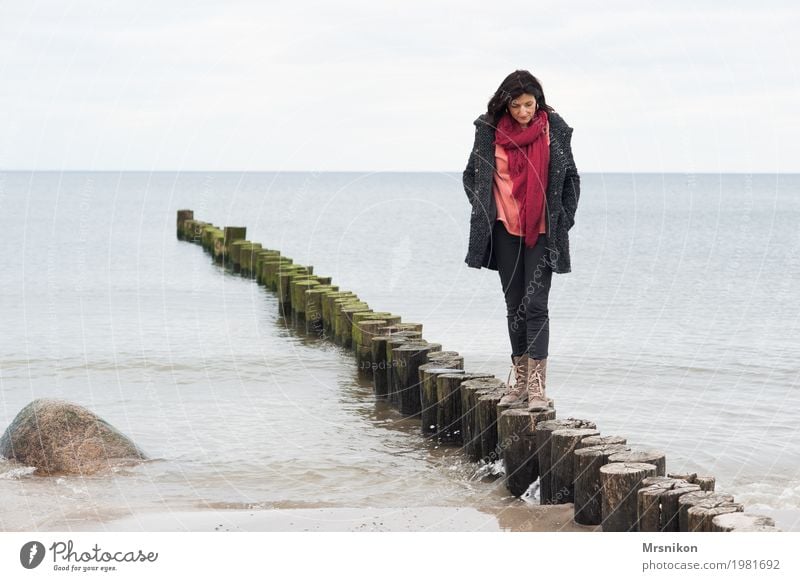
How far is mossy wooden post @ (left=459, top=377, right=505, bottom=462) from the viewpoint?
323 inches

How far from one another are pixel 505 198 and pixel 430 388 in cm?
248

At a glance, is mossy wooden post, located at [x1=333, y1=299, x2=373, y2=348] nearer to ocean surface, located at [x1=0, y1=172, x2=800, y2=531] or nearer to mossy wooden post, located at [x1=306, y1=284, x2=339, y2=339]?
ocean surface, located at [x1=0, y1=172, x2=800, y2=531]

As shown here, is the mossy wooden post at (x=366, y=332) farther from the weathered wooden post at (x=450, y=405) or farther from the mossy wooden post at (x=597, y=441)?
the mossy wooden post at (x=597, y=441)

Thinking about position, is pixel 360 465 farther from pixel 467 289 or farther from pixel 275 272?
pixel 467 289

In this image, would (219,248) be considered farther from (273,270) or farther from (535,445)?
(535,445)

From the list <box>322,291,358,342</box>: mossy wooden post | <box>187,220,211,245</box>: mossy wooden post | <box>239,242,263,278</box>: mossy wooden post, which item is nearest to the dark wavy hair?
<box>322,291,358,342</box>: mossy wooden post

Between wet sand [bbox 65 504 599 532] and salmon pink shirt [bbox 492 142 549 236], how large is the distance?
179 cm

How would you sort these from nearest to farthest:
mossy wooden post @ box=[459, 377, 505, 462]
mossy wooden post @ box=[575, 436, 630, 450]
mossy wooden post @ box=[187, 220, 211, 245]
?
mossy wooden post @ box=[575, 436, 630, 450] < mossy wooden post @ box=[459, 377, 505, 462] < mossy wooden post @ box=[187, 220, 211, 245]

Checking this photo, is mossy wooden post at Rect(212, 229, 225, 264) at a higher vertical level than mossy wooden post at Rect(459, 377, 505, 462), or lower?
higher

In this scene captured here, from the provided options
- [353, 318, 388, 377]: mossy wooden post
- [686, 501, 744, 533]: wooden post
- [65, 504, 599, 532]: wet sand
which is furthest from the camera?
[353, 318, 388, 377]: mossy wooden post

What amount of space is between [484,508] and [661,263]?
1196 inches

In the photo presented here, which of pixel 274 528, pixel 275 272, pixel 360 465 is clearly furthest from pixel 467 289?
pixel 274 528

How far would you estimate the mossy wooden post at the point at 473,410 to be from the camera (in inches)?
323

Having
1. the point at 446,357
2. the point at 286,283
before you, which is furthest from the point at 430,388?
the point at 286,283
